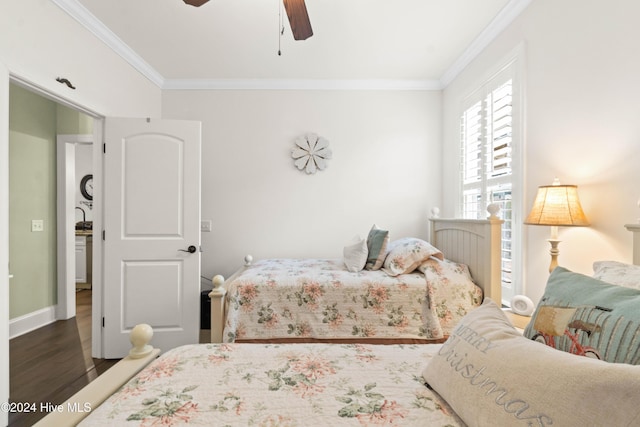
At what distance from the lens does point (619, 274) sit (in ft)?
3.35

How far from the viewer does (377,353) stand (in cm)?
116

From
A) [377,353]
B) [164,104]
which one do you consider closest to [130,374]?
[377,353]

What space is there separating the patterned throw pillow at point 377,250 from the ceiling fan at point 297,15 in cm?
165

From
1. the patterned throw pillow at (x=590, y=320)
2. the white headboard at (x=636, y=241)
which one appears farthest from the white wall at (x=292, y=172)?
the patterned throw pillow at (x=590, y=320)

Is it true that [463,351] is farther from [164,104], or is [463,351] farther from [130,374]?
[164,104]

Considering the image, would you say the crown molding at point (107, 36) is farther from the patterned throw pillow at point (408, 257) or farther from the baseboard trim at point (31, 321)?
the patterned throw pillow at point (408, 257)

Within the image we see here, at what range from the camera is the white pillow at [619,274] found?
0.96 metres

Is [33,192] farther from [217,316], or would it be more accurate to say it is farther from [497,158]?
[497,158]

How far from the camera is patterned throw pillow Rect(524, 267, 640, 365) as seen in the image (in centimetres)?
71

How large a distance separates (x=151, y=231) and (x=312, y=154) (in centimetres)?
179

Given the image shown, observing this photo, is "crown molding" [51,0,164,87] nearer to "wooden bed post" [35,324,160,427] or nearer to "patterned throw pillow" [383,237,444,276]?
"wooden bed post" [35,324,160,427]

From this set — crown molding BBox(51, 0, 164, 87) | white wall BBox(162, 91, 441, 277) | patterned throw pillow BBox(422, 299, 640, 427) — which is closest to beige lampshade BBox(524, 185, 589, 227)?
patterned throw pillow BBox(422, 299, 640, 427)

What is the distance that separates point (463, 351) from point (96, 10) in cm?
313

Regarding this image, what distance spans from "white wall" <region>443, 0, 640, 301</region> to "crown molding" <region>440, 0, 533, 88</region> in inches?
2.8
